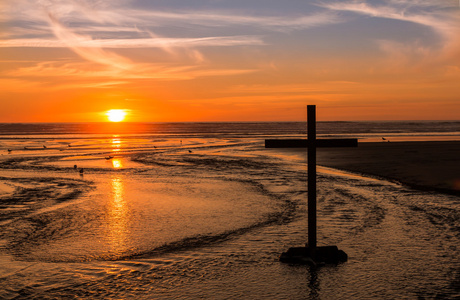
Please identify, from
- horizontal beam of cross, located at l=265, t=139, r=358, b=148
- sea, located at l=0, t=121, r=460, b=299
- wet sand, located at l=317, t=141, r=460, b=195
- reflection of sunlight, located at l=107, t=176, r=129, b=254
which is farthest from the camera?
wet sand, located at l=317, t=141, r=460, b=195

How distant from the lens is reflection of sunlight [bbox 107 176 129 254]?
32.9 ft

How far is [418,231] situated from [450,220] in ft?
5.92

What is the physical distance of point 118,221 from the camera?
12438mm

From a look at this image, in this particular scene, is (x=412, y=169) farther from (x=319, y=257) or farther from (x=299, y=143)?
(x=319, y=257)

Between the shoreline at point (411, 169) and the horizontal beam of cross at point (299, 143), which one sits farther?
the shoreline at point (411, 169)

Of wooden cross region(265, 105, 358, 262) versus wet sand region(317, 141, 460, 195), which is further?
wet sand region(317, 141, 460, 195)

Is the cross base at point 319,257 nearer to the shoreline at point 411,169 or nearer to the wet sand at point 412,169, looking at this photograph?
the shoreline at point 411,169

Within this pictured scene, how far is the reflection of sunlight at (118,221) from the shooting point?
10.0 m

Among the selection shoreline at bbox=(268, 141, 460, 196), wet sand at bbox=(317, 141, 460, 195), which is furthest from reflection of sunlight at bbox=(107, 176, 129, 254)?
wet sand at bbox=(317, 141, 460, 195)

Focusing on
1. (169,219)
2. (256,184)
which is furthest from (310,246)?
(256,184)

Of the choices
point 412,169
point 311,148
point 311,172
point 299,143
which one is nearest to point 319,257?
point 311,172

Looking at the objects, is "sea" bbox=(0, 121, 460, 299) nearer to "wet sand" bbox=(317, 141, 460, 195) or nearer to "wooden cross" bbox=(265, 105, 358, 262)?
"wooden cross" bbox=(265, 105, 358, 262)

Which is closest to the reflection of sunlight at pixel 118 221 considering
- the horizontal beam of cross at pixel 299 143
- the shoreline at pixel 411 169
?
the horizontal beam of cross at pixel 299 143

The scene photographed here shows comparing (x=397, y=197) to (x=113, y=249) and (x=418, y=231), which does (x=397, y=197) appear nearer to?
(x=418, y=231)
